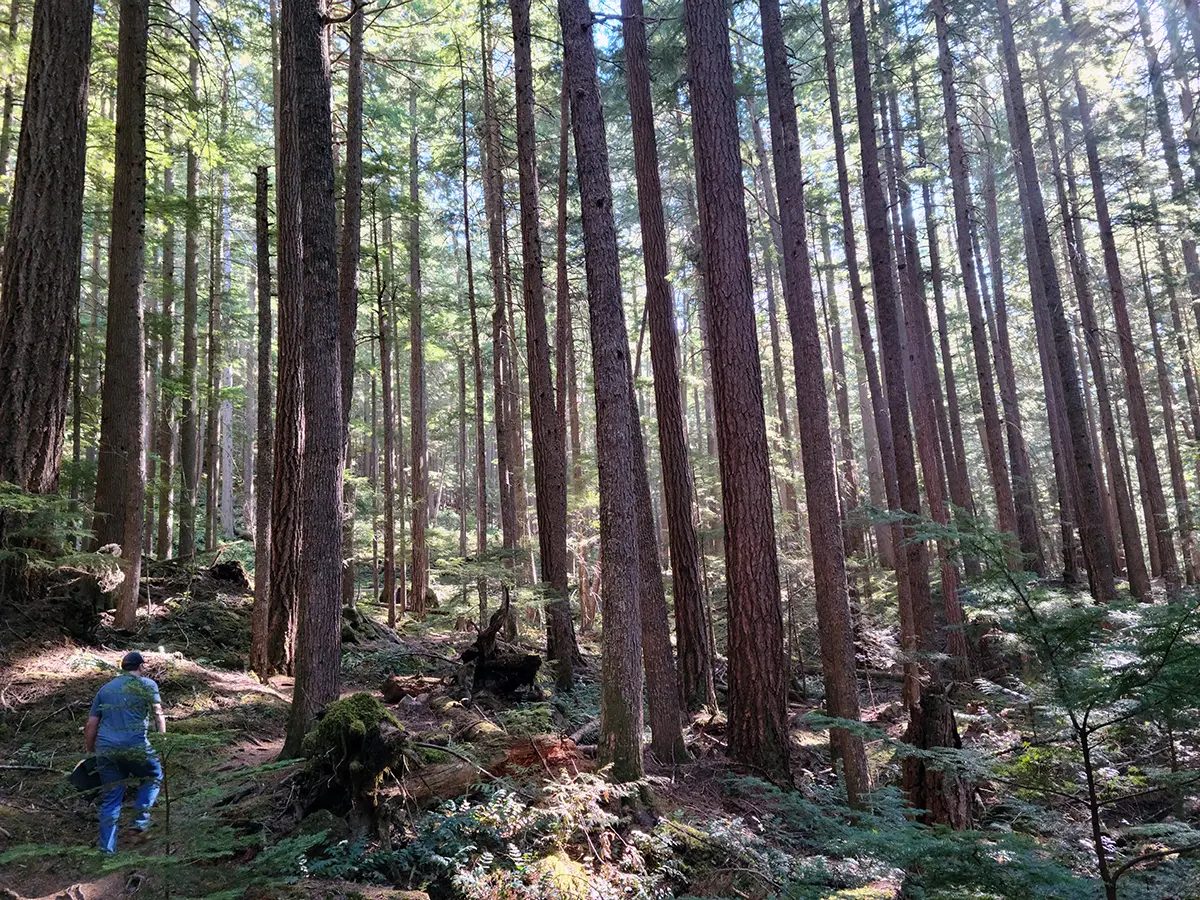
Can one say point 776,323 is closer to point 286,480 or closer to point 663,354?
point 663,354

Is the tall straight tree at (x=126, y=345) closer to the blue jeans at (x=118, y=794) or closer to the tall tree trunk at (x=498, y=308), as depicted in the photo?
the blue jeans at (x=118, y=794)

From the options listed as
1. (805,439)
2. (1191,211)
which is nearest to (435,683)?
(805,439)

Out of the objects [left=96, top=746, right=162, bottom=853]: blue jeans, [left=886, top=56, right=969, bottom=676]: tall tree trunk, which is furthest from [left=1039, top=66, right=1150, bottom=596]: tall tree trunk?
[left=96, top=746, right=162, bottom=853]: blue jeans

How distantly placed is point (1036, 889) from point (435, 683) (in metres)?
7.38

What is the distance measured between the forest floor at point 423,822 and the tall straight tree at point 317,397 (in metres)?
0.94

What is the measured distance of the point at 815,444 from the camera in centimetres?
883

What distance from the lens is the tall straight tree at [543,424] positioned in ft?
35.7

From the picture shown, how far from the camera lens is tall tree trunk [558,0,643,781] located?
583 centimetres

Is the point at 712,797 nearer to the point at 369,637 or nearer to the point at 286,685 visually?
the point at 286,685

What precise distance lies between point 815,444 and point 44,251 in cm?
949

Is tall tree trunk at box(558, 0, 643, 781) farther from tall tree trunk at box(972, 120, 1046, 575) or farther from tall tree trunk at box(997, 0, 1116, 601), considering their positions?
tall tree trunk at box(972, 120, 1046, 575)

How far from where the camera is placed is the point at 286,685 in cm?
923

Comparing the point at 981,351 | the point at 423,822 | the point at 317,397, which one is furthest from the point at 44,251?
the point at 981,351

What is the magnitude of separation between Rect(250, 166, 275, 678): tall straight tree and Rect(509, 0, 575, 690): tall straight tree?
3918mm
